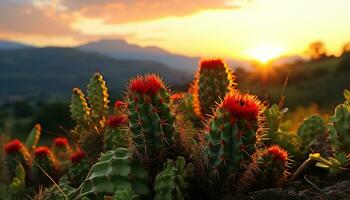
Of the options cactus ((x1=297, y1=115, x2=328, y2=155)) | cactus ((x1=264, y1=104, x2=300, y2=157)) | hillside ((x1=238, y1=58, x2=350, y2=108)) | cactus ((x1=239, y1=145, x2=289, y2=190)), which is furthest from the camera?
hillside ((x1=238, y1=58, x2=350, y2=108))

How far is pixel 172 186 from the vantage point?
356cm

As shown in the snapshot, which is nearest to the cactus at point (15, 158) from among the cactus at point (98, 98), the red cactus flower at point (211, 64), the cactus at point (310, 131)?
the cactus at point (98, 98)

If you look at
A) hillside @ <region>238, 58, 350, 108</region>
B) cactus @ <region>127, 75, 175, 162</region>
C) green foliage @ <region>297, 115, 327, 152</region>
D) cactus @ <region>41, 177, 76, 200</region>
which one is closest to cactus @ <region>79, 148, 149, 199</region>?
cactus @ <region>127, 75, 175, 162</region>

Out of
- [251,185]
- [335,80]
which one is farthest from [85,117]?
[335,80]

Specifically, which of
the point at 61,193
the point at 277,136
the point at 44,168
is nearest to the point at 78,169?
the point at 61,193

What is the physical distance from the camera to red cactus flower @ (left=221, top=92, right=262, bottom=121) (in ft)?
11.2

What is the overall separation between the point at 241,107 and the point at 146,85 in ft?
2.50

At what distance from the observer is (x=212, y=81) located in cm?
549

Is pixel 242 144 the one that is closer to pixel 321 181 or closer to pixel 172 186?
pixel 172 186

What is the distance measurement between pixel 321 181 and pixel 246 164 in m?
0.78

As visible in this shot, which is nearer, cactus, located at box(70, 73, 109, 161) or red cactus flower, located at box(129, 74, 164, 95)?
red cactus flower, located at box(129, 74, 164, 95)

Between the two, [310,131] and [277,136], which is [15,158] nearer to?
[277,136]

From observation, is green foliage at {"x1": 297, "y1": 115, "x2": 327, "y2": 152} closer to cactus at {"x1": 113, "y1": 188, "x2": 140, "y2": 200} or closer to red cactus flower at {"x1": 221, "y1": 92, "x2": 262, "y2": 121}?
Answer: red cactus flower at {"x1": 221, "y1": 92, "x2": 262, "y2": 121}

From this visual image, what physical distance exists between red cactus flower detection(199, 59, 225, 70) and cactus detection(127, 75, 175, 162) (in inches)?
64.9
